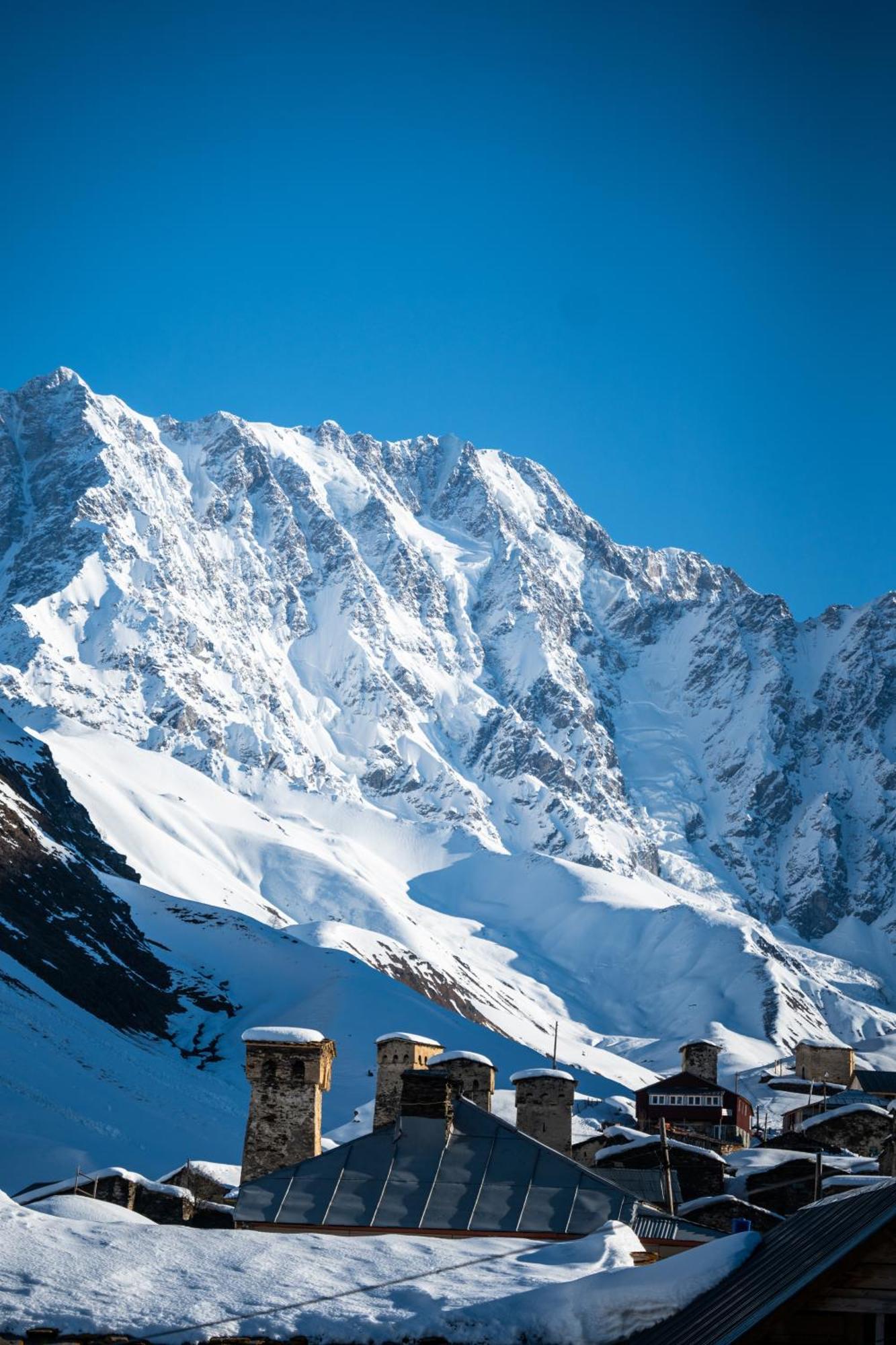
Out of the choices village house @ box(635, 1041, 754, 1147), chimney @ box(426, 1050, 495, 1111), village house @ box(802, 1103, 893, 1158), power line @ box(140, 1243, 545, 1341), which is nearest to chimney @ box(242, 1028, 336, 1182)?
chimney @ box(426, 1050, 495, 1111)

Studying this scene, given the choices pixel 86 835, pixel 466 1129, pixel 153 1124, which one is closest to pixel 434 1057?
pixel 466 1129

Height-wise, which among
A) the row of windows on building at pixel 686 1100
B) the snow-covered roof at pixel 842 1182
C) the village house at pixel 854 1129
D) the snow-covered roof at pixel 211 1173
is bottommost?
the snow-covered roof at pixel 211 1173

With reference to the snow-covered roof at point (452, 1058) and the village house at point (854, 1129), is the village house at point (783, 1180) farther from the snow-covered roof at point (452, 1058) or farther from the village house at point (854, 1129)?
the village house at point (854, 1129)

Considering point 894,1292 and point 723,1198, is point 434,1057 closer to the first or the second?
point 723,1198

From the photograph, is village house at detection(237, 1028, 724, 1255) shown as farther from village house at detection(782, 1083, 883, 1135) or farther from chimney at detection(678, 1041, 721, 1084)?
chimney at detection(678, 1041, 721, 1084)

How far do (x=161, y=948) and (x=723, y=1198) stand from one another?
118057 mm

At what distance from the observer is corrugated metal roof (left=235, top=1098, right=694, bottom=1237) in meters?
19.9

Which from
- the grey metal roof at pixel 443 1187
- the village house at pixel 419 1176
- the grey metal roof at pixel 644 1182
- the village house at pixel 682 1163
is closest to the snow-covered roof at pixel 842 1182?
the grey metal roof at pixel 644 1182

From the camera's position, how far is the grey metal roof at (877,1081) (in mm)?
74444

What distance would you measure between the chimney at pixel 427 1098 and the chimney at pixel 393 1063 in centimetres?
487

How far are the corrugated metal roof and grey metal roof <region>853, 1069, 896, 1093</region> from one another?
5574 cm

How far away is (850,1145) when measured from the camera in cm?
4812

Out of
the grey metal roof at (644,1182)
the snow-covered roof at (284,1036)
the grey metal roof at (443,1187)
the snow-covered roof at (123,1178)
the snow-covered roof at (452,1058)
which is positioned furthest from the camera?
the grey metal roof at (644,1182)

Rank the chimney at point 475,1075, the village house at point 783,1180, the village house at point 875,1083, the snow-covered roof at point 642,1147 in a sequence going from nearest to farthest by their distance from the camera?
the chimney at point 475,1075 → the snow-covered roof at point 642,1147 → the village house at point 783,1180 → the village house at point 875,1083
